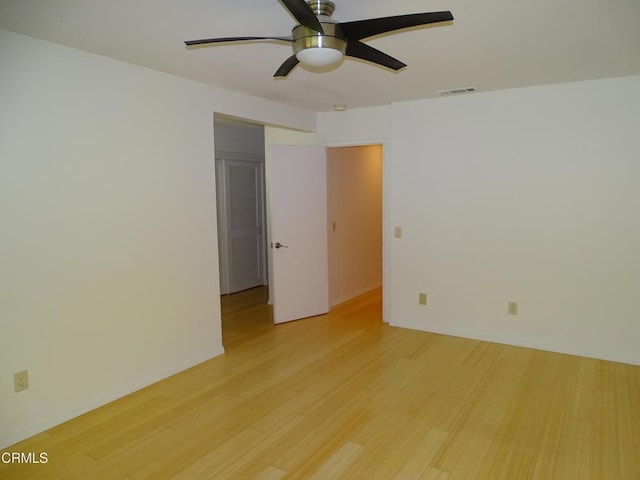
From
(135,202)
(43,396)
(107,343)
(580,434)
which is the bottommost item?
(580,434)

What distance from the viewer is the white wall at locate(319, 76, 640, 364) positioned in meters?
3.54

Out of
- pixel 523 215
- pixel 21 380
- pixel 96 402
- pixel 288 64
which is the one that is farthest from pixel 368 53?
pixel 96 402

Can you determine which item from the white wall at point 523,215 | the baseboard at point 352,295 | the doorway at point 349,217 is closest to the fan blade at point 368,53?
the white wall at point 523,215

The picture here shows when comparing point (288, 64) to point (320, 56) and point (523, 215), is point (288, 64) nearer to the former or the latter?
point (320, 56)

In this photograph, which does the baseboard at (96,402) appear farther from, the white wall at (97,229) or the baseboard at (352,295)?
the baseboard at (352,295)

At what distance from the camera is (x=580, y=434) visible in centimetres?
256

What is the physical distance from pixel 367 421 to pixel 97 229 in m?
2.24

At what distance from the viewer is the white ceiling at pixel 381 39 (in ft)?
7.03

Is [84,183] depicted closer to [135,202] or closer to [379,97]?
[135,202]

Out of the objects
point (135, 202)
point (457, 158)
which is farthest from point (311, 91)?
point (135, 202)

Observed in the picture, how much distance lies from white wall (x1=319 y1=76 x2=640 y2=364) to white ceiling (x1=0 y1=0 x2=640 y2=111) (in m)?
0.37

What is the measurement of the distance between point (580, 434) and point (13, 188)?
3696 mm

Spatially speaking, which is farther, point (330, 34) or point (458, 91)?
point (458, 91)

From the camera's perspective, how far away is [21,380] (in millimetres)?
2539
